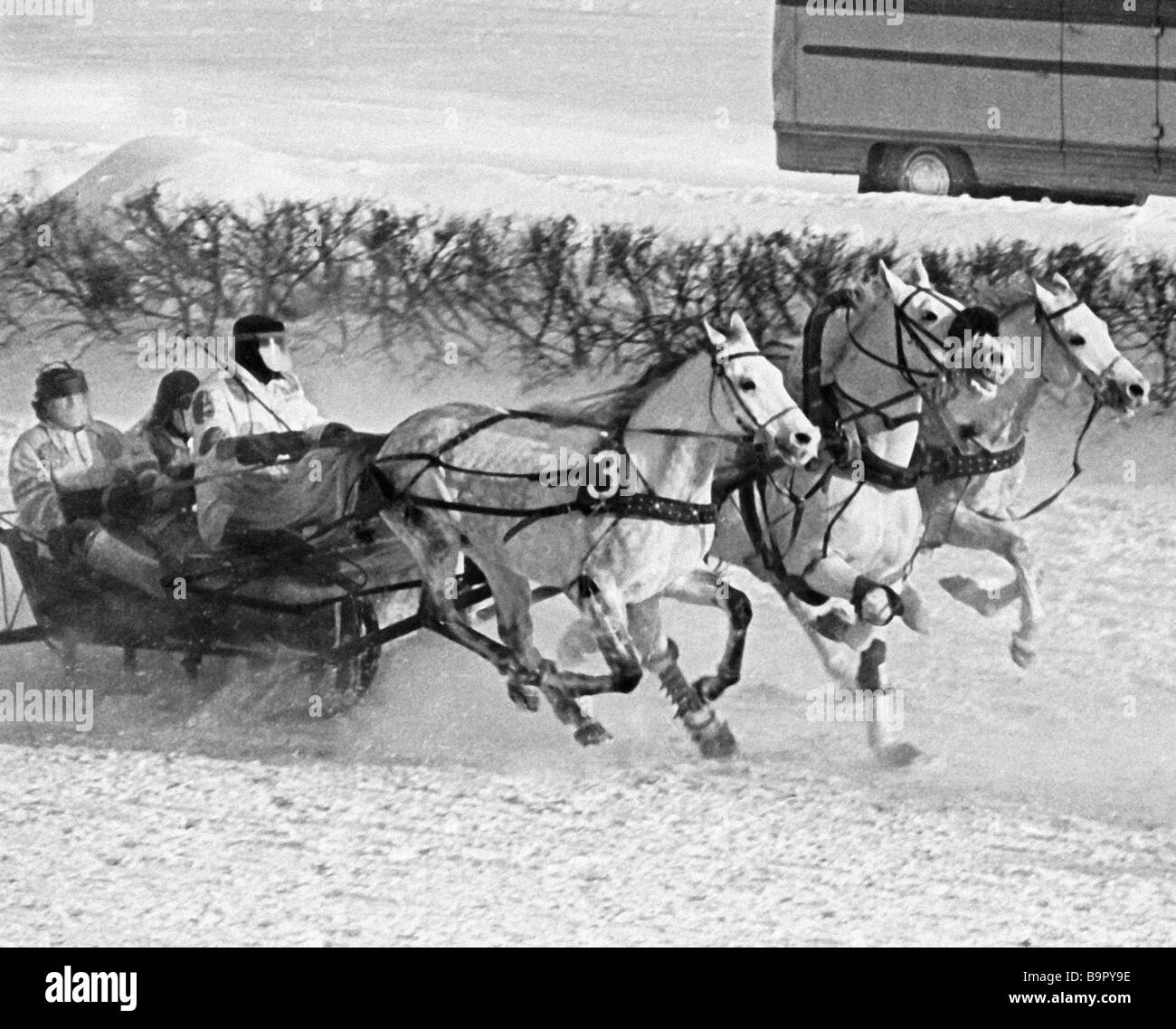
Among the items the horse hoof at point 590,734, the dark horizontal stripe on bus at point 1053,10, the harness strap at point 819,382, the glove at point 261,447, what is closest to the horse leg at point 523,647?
the horse hoof at point 590,734

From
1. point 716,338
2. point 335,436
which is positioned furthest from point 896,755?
point 335,436

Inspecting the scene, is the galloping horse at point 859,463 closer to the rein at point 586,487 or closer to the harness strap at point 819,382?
the harness strap at point 819,382

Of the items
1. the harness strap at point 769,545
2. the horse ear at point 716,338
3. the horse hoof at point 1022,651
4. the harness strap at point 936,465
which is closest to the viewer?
the horse ear at point 716,338

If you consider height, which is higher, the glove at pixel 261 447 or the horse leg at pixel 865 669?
the glove at pixel 261 447

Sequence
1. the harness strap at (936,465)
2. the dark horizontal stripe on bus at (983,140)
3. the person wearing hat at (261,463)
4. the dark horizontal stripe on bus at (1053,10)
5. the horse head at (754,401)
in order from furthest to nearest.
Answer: the dark horizontal stripe on bus at (983,140) → the dark horizontal stripe on bus at (1053,10) → the person wearing hat at (261,463) → the harness strap at (936,465) → the horse head at (754,401)

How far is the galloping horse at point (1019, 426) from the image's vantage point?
12.6 m

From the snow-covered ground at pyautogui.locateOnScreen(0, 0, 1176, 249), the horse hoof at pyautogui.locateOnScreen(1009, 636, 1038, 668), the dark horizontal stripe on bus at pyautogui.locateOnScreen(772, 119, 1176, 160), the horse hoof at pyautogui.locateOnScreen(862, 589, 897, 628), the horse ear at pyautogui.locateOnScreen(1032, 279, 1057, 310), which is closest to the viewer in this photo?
the horse hoof at pyautogui.locateOnScreen(862, 589, 897, 628)

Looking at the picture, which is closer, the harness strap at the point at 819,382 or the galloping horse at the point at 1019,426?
the harness strap at the point at 819,382

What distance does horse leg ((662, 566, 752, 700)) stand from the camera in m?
12.3

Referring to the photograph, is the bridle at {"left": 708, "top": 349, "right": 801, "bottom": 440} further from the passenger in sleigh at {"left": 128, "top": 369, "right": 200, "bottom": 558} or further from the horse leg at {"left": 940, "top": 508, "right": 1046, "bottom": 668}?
the passenger in sleigh at {"left": 128, "top": 369, "right": 200, "bottom": 558}

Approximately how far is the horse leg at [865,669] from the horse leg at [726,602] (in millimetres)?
429

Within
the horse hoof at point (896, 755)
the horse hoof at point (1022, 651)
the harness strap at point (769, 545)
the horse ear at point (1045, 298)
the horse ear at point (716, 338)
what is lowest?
the horse hoof at point (896, 755)

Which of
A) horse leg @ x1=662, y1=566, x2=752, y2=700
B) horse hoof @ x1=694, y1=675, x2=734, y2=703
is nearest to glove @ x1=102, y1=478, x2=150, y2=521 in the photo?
horse leg @ x1=662, y1=566, x2=752, y2=700
